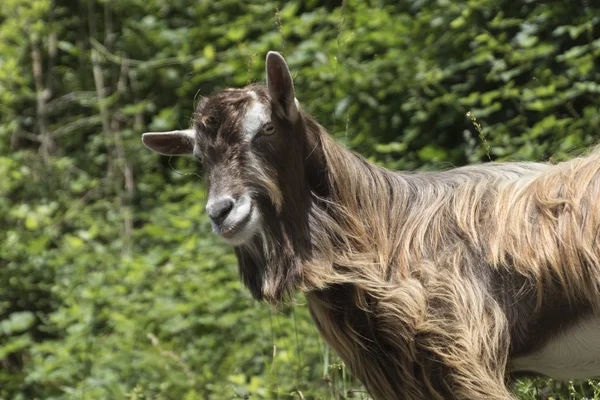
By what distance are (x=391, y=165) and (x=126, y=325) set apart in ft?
7.99

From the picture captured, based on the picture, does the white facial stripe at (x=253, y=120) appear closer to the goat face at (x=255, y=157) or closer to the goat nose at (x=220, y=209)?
the goat face at (x=255, y=157)

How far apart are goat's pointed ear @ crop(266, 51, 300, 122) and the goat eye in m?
0.06

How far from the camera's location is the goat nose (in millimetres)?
3277

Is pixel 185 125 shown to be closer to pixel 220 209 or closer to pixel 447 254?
pixel 220 209

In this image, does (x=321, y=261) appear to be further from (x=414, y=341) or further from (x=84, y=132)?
(x=84, y=132)

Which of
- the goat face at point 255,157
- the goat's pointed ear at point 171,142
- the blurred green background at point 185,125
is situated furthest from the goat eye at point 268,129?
the blurred green background at point 185,125

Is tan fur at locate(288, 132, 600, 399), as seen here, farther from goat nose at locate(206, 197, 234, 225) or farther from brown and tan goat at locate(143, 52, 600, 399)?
goat nose at locate(206, 197, 234, 225)

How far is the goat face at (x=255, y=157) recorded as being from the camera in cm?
331

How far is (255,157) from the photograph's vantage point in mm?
3346

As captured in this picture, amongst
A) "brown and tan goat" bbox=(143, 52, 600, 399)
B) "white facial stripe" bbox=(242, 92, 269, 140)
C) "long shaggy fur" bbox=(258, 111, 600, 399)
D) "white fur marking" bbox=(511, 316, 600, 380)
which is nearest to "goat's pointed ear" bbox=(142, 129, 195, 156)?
"brown and tan goat" bbox=(143, 52, 600, 399)

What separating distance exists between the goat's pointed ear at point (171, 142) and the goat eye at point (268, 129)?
1.68 ft

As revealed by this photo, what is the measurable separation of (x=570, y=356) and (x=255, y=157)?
149 centimetres

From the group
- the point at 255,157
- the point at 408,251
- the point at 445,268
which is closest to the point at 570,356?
the point at 445,268

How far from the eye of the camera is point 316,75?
723cm
